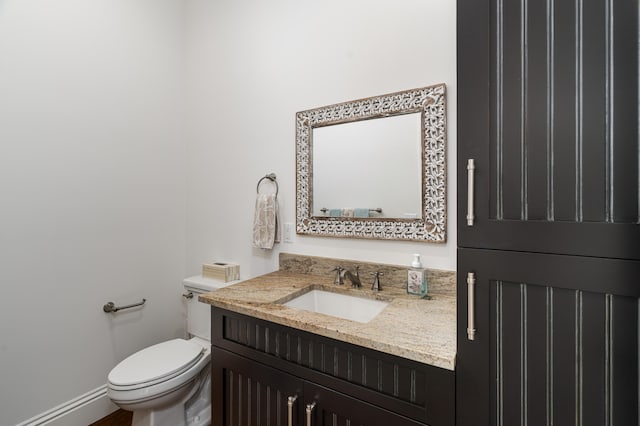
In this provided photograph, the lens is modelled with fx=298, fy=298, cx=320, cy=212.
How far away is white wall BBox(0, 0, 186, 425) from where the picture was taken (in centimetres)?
151

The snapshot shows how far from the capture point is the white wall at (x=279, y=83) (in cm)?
141

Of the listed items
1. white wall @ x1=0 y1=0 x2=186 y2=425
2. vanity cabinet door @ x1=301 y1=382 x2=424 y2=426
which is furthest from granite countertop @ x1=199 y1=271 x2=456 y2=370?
white wall @ x1=0 y1=0 x2=186 y2=425

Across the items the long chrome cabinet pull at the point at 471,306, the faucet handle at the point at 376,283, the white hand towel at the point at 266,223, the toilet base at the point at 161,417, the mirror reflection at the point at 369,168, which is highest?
the mirror reflection at the point at 369,168

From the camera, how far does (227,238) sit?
2141mm

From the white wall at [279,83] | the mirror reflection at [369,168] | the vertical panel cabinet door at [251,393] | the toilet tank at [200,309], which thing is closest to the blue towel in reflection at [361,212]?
the mirror reflection at [369,168]

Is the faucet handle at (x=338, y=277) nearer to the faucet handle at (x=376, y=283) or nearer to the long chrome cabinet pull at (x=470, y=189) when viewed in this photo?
the faucet handle at (x=376, y=283)

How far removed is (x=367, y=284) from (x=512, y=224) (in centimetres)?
88

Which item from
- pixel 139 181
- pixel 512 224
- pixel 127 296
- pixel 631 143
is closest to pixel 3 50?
pixel 139 181

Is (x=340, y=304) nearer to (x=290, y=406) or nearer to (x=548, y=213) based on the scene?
(x=290, y=406)

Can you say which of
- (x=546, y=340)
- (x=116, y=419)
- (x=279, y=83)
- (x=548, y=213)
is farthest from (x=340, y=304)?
(x=116, y=419)

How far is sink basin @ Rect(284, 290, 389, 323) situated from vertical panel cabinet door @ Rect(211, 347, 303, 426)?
0.31 m

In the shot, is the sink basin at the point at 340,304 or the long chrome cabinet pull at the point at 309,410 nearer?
the long chrome cabinet pull at the point at 309,410

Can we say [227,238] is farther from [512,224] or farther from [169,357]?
[512,224]

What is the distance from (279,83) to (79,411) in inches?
89.0
